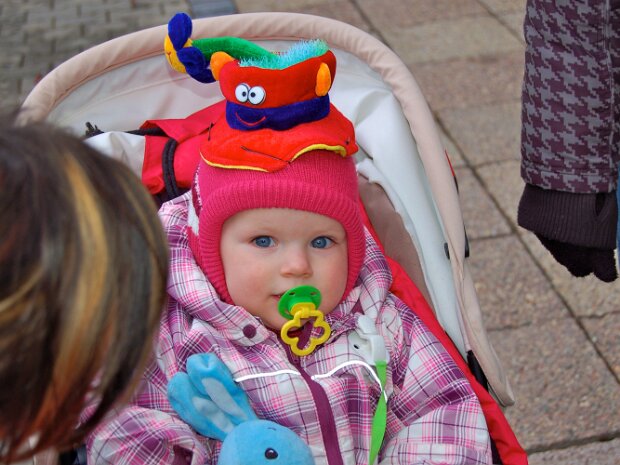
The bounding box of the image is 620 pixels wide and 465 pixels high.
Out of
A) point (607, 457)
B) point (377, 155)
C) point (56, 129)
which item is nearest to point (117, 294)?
point (56, 129)

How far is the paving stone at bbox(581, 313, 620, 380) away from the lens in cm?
286

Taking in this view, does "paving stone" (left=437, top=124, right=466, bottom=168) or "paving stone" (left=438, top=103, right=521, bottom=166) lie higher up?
"paving stone" (left=437, top=124, right=466, bottom=168)

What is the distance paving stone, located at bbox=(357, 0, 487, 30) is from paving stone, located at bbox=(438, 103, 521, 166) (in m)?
1.06

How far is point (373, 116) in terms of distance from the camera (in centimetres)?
225

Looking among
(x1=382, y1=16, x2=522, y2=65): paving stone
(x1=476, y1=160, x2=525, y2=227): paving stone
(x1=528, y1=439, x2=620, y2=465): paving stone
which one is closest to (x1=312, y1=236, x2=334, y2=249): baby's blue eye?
(x1=528, y1=439, x2=620, y2=465): paving stone

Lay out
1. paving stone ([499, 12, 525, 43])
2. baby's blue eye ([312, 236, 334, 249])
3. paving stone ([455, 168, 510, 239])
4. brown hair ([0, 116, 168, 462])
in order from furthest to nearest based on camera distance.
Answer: paving stone ([499, 12, 525, 43])
paving stone ([455, 168, 510, 239])
baby's blue eye ([312, 236, 334, 249])
brown hair ([0, 116, 168, 462])

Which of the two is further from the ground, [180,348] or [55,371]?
[55,371]

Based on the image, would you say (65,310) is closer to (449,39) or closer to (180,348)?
(180,348)

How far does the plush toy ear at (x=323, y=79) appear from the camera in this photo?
178 cm

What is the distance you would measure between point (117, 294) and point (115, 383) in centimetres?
13

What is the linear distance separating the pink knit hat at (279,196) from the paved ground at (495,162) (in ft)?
3.69

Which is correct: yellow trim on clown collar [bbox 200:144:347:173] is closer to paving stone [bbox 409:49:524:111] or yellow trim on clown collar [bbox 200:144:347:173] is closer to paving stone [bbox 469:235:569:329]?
paving stone [bbox 469:235:569:329]

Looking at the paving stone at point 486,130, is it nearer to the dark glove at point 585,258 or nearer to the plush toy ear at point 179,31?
the dark glove at point 585,258

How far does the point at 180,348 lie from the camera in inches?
70.5
